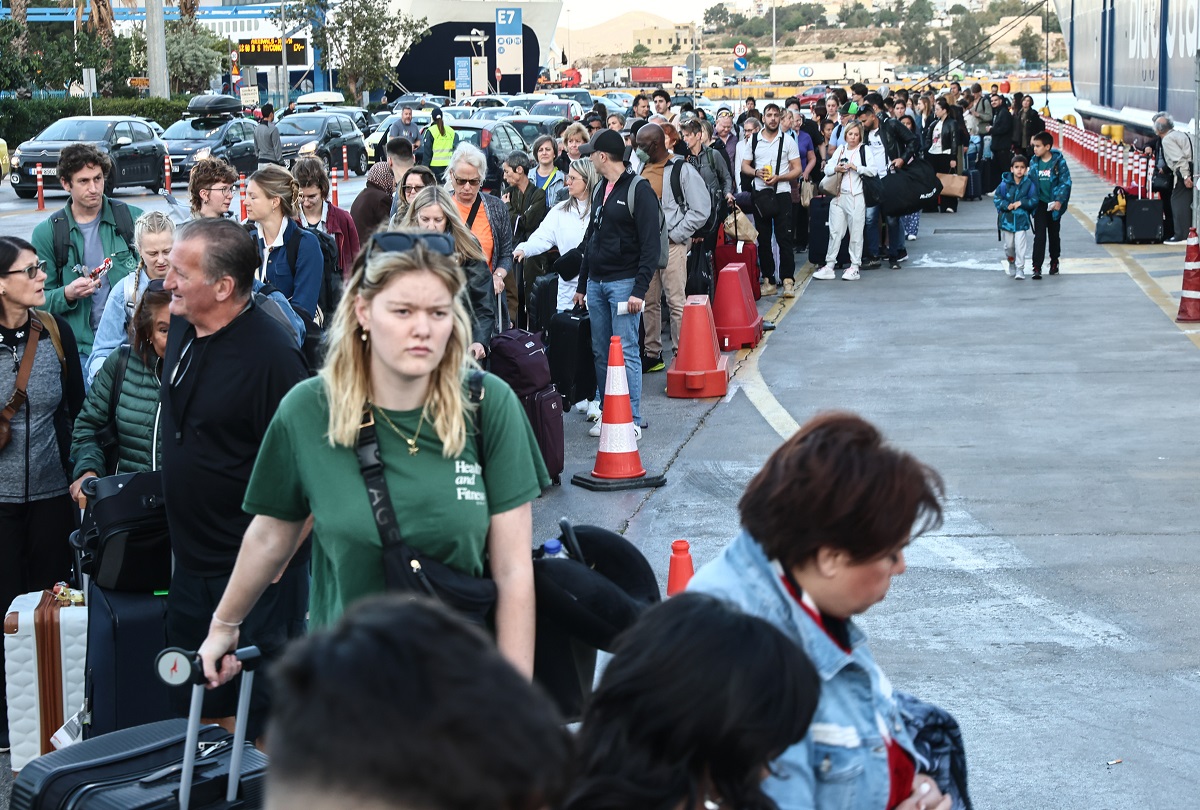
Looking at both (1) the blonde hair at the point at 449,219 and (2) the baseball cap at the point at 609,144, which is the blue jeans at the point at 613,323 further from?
(1) the blonde hair at the point at 449,219

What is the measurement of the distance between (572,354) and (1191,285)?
7287 millimetres

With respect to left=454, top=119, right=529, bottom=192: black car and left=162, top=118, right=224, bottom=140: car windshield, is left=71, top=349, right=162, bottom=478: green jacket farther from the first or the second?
left=162, top=118, right=224, bottom=140: car windshield

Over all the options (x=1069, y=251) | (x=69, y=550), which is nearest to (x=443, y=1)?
(x=1069, y=251)

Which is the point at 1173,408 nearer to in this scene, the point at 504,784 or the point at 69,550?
the point at 69,550

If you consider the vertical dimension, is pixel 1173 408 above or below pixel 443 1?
below

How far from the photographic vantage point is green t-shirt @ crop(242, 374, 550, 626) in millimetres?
3154

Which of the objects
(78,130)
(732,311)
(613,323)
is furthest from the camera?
(78,130)

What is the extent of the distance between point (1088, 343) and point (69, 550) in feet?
34.2

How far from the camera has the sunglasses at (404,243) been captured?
10.6 feet

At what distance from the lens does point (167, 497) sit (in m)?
4.37

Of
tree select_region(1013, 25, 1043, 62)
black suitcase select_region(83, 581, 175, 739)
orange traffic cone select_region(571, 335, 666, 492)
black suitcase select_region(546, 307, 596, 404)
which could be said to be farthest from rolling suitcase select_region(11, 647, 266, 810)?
tree select_region(1013, 25, 1043, 62)

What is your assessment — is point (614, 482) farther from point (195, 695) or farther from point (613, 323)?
point (195, 695)

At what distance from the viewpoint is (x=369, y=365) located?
3236 millimetres

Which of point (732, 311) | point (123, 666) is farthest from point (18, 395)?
point (732, 311)
